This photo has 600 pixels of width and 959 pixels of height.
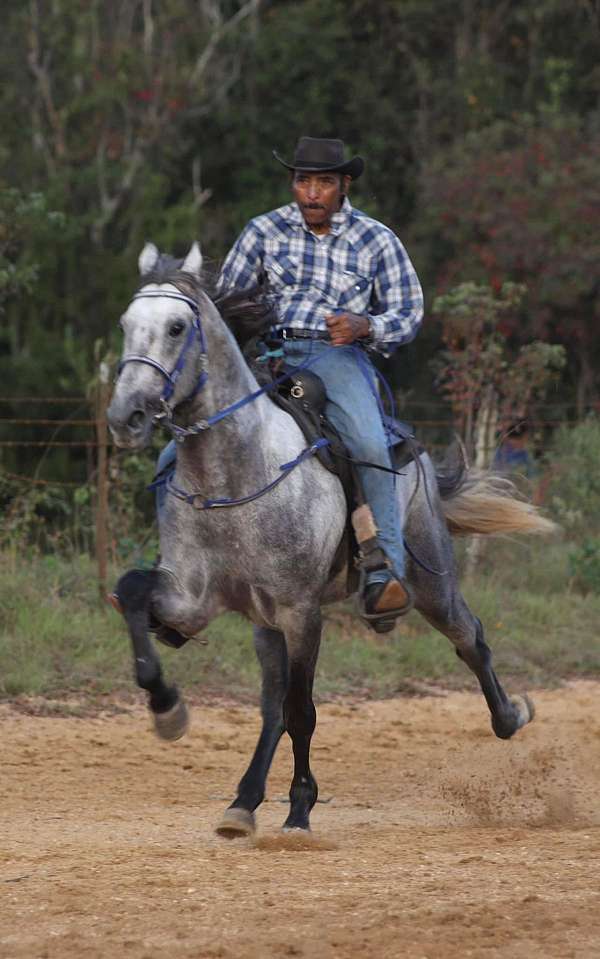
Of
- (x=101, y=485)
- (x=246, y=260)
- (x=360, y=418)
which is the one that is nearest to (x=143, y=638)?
(x=360, y=418)

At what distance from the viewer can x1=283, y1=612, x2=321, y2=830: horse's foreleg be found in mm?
6605

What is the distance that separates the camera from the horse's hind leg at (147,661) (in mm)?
6410

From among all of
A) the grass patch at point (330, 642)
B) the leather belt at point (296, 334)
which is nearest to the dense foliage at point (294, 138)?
the grass patch at point (330, 642)

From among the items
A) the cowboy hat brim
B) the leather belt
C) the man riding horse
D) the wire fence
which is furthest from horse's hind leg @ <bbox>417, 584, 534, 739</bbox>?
the cowboy hat brim

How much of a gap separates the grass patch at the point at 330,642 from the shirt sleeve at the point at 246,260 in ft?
11.9

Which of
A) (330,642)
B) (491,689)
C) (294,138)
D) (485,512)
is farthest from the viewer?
(294,138)

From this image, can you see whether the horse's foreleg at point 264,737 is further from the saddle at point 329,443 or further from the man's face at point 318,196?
the man's face at point 318,196

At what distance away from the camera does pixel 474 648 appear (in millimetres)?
7957

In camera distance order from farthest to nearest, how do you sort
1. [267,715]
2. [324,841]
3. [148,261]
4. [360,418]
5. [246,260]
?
[246,260] < [360,418] < [267,715] < [324,841] < [148,261]

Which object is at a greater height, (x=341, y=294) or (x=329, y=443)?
(x=341, y=294)

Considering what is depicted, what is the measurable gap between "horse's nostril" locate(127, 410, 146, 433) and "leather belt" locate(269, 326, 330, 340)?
4.89ft

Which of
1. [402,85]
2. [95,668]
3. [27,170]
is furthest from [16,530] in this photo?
[402,85]

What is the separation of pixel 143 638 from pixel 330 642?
515cm

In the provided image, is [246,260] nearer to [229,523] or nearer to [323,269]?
[323,269]
